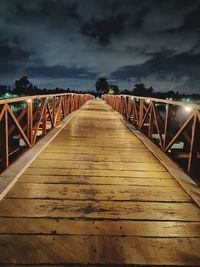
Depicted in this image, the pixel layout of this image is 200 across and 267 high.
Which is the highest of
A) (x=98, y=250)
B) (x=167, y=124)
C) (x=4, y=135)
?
(x=167, y=124)

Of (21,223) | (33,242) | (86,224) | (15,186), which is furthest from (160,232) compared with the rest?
(15,186)

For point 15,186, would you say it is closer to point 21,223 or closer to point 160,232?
point 21,223

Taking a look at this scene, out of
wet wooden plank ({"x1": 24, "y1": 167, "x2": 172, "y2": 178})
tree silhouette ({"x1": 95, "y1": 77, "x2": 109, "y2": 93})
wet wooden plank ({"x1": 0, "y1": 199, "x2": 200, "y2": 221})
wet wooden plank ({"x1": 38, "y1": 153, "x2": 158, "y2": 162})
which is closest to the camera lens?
wet wooden plank ({"x1": 0, "y1": 199, "x2": 200, "y2": 221})

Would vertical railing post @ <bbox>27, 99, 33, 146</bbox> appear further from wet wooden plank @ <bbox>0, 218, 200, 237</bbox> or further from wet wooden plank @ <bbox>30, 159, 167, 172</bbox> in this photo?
wet wooden plank @ <bbox>0, 218, 200, 237</bbox>

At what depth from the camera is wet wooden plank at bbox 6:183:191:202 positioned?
114 inches

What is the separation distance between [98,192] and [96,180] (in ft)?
1.32

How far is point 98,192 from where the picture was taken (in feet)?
9.96

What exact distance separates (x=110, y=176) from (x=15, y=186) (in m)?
1.29

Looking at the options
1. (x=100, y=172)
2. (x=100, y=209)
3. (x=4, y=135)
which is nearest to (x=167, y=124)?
(x=100, y=172)

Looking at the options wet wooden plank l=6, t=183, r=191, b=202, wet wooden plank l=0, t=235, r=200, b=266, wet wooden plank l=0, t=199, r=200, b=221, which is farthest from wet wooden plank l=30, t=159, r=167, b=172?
wet wooden plank l=0, t=235, r=200, b=266

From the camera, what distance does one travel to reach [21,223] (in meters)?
2.31

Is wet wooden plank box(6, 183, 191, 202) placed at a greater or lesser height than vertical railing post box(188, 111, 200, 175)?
lesser

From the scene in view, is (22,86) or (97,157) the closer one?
(97,157)

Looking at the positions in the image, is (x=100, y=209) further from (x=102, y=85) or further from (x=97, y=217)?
(x=102, y=85)
